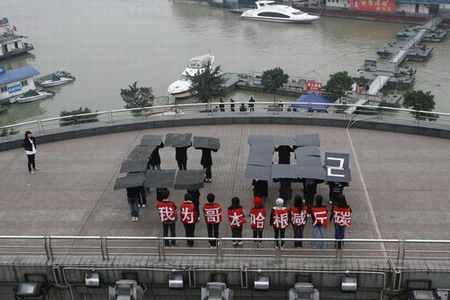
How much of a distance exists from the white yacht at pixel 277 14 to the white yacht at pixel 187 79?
1758 cm

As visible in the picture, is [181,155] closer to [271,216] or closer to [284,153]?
[284,153]

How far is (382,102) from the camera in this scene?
1099 inches

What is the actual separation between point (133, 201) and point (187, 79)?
24.2 m

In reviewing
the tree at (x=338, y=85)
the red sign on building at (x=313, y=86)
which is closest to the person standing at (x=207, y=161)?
the tree at (x=338, y=85)

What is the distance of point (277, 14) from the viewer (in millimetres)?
51438

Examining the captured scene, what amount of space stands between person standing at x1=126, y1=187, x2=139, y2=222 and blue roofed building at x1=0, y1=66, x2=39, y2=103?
26.4 metres

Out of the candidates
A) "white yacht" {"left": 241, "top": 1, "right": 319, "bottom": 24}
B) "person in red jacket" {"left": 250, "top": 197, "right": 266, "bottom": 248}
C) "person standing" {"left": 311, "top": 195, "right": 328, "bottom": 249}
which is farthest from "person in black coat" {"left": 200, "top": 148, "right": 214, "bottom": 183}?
"white yacht" {"left": 241, "top": 1, "right": 319, "bottom": 24}

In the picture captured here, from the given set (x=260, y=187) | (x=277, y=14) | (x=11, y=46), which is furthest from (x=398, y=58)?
(x=11, y=46)

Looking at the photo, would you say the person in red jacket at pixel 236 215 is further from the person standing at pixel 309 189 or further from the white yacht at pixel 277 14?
the white yacht at pixel 277 14

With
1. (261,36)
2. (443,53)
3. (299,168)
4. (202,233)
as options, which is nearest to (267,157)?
(299,168)

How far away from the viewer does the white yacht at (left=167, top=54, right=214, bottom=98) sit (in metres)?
31.9

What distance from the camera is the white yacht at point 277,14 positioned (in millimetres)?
50188

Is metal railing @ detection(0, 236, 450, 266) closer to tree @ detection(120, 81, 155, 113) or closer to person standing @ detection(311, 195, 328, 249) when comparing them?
person standing @ detection(311, 195, 328, 249)

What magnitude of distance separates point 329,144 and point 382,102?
54.7ft
